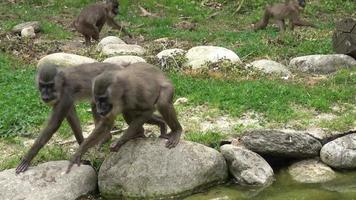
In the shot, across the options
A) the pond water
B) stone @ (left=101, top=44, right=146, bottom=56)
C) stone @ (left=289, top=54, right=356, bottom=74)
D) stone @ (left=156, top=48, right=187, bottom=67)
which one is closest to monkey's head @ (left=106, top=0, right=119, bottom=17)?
stone @ (left=101, top=44, right=146, bottom=56)

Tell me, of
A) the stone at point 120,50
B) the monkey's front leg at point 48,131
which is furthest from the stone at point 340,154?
the stone at point 120,50

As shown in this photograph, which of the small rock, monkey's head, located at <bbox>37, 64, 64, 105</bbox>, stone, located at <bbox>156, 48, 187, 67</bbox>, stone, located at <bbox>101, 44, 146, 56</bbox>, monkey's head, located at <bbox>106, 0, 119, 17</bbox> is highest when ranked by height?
monkey's head, located at <bbox>37, 64, 64, 105</bbox>

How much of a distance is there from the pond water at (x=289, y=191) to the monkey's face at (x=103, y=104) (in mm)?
1517

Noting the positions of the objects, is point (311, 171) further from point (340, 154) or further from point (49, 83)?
point (49, 83)

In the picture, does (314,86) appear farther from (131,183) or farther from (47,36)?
(47,36)

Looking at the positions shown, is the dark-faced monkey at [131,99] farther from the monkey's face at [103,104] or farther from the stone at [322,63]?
the stone at [322,63]

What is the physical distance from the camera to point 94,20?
17.8 m

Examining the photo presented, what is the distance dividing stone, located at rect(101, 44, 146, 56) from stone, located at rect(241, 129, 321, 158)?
6674 millimetres

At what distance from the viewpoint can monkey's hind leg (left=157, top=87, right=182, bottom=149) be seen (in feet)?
26.6

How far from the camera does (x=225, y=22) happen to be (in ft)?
68.9

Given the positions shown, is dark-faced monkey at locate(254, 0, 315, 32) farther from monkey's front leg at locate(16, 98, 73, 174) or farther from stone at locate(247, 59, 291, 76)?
monkey's front leg at locate(16, 98, 73, 174)

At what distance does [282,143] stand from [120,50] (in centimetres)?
733

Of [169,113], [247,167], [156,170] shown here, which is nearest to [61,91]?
[169,113]

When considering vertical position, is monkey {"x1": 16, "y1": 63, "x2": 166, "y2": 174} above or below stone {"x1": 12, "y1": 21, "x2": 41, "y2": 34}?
Answer: above
